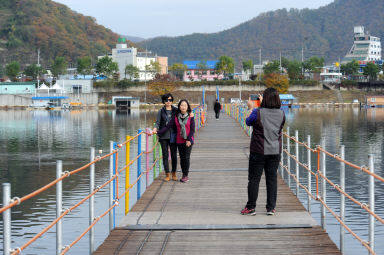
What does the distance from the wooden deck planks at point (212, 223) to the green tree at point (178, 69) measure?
450 ft

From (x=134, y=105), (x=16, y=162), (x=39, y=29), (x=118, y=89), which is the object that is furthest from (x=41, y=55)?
(x=16, y=162)

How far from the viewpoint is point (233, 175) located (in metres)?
13.5

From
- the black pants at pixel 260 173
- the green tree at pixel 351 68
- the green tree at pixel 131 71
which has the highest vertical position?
the green tree at pixel 351 68

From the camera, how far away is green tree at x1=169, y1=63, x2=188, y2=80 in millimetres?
149000

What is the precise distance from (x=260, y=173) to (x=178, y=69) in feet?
467

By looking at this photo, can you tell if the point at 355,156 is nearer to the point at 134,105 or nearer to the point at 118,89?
the point at 134,105

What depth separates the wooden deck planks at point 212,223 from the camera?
7066mm

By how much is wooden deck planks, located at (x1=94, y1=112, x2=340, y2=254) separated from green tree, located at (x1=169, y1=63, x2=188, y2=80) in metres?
137

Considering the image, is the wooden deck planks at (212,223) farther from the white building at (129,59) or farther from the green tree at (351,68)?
the green tree at (351,68)

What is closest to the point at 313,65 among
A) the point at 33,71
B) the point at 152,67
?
the point at 152,67

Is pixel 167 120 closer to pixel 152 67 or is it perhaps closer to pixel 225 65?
pixel 152 67

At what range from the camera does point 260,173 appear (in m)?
8.70

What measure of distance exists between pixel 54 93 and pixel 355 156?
91244 millimetres

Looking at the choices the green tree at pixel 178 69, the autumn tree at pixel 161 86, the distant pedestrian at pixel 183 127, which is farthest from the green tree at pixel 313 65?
the distant pedestrian at pixel 183 127
